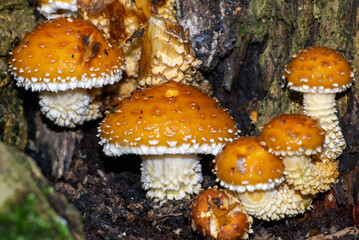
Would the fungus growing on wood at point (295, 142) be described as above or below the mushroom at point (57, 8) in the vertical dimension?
below

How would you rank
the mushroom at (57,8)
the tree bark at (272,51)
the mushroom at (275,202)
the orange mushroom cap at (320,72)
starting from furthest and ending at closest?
the mushroom at (57,8) → the tree bark at (272,51) → the mushroom at (275,202) → the orange mushroom cap at (320,72)

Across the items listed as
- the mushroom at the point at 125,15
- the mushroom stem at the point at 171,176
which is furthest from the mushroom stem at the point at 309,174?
the mushroom at the point at 125,15

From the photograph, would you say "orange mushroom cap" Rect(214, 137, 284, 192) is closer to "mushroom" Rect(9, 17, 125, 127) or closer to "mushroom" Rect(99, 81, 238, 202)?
"mushroom" Rect(99, 81, 238, 202)

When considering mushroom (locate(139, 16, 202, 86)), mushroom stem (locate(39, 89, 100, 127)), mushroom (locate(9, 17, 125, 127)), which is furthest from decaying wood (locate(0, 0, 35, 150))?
mushroom (locate(139, 16, 202, 86))

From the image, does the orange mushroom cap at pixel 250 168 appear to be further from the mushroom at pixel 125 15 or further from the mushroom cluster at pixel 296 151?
the mushroom at pixel 125 15

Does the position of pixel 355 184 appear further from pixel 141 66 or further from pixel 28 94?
pixel 28 94

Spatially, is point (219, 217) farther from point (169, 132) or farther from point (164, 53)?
point (164, 53)

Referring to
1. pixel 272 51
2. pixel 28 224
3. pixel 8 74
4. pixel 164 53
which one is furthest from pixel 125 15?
pixel 28 224

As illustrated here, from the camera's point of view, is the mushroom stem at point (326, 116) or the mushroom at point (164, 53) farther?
the mushroom at point (164, 53)
